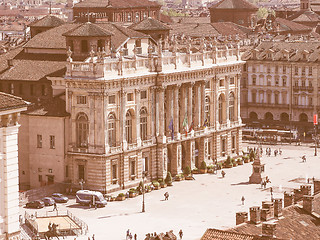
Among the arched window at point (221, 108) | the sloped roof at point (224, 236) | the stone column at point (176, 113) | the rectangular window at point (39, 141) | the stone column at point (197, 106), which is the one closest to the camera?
the sloped roof at point (224, 236)

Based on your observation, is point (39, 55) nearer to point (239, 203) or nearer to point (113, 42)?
point (113, 42)

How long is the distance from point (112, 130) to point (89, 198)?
1274cm

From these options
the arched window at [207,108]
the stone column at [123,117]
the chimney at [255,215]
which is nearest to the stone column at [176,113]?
the arched window at [207,108]

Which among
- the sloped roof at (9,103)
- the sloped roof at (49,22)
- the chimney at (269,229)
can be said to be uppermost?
the sloped roof at (49,22)

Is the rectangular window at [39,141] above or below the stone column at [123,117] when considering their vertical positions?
below

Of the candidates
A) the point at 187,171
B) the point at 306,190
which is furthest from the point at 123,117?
the point at 306,190

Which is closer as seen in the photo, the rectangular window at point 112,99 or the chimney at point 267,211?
the chimney at point 267,211

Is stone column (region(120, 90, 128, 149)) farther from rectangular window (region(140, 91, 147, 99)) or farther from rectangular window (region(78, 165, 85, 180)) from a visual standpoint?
rectangular window (region(78, 165, 85, 180))

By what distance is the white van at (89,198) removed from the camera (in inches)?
5561

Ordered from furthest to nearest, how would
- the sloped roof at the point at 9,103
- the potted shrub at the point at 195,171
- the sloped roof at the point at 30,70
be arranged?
the potted shrub at the point at 195,171 → the sloped roof at the point at 30,70 → the sloped roof at the point at 9,103

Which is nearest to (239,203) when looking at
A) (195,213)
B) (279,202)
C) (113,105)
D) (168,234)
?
(195,213)

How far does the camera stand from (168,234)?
105 m

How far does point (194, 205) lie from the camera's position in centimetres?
14388

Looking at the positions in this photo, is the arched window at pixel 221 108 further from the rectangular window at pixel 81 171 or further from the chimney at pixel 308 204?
the chimney at pixel 308 204
